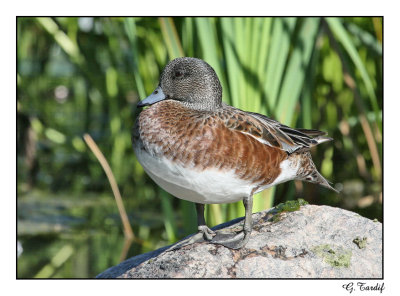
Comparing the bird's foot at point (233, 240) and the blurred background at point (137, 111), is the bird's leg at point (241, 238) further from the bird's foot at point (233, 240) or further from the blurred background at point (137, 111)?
the blurred background at point (137, 111)

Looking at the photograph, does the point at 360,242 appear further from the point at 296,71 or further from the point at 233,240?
the point at 296,71

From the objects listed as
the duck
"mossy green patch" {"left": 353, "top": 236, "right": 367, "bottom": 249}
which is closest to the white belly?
the duck

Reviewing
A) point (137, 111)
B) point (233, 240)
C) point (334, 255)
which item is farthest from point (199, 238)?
point (137, 111)

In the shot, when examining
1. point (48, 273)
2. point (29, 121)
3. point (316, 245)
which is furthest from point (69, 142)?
point (316, 245)

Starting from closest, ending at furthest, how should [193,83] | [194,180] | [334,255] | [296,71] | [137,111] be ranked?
1. [194,180]
2. [334,255]
3. [193,83]
4. [296,71]
5. [137,111]

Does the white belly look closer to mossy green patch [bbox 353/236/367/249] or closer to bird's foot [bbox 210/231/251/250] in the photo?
bird's foot [bbox 210/231/251/250]

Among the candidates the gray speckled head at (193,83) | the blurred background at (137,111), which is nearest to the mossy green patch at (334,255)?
the gray speckled head at (193,83)
